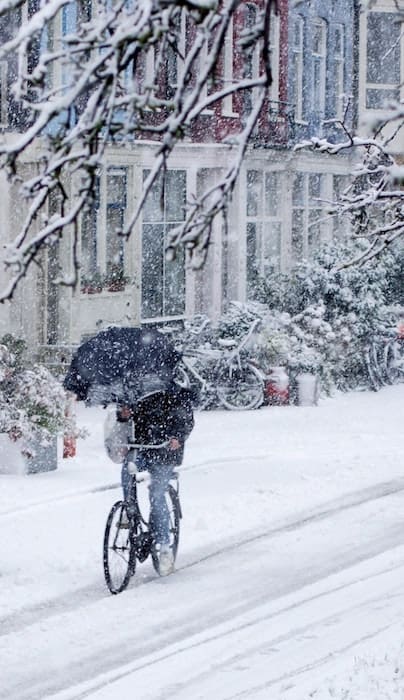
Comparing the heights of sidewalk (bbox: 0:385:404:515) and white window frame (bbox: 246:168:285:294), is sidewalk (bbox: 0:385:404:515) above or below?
below

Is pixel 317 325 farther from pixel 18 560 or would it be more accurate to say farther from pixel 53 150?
pixel 53 150

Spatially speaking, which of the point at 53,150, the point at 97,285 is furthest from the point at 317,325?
the point at 53,150

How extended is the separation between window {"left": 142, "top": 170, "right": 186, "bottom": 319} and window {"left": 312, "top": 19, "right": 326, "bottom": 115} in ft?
21.8

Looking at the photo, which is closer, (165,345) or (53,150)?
(53,150)

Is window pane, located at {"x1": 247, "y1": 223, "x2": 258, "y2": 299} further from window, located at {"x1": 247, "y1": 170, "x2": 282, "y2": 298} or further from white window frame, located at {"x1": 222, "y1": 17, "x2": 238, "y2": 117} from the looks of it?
white window frame, located at {"x1": 222, "y1": 17, "x2": 238, "y2": 117}

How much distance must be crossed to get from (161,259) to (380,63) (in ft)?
38.4

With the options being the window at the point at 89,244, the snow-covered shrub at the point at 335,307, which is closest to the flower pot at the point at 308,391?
the snow-covered shrub at the point at 335,307

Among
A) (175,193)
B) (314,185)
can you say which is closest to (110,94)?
(175,193)

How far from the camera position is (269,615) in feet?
36.7

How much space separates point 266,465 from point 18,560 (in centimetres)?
581

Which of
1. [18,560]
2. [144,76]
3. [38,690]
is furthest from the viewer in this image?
[144,76]

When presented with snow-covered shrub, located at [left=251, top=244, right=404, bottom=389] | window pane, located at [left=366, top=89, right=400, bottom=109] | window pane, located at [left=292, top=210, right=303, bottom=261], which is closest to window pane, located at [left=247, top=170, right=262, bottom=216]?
window pane, located at [left=292, top=210, right=303, bottom=261]

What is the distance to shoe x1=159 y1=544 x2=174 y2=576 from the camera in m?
12.3

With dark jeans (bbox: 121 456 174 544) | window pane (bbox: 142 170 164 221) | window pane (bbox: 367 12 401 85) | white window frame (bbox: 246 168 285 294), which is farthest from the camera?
window pane (bbox: 367 12 401 85)
